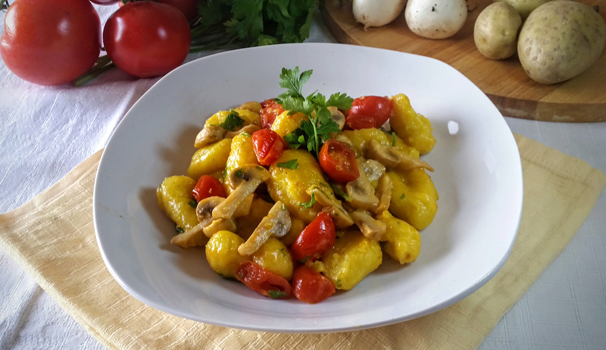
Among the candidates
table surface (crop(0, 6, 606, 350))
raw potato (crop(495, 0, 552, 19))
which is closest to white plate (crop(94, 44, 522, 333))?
table surface (crop(0, 6, 606, 350))

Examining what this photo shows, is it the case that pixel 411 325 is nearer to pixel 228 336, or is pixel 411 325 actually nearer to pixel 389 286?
pixel 389 286

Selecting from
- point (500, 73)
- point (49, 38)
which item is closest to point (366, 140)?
point (500, 73)

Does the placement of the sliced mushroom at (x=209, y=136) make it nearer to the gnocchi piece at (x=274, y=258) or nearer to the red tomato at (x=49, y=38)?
the gnocchi piece at (x=274, y=258)

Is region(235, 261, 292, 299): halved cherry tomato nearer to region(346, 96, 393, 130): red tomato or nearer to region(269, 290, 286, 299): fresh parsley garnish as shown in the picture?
region(269, 290, 286, 299): fresh parsley garnish

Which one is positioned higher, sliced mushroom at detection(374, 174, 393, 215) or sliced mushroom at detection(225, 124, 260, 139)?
sliced mushroom at detection(225, 124, 260, 139)

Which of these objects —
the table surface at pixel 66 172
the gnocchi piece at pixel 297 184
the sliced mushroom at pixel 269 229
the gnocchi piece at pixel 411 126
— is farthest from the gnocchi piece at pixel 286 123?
the table surface at pixel 66 172

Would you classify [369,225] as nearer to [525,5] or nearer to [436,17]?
[436,17]
